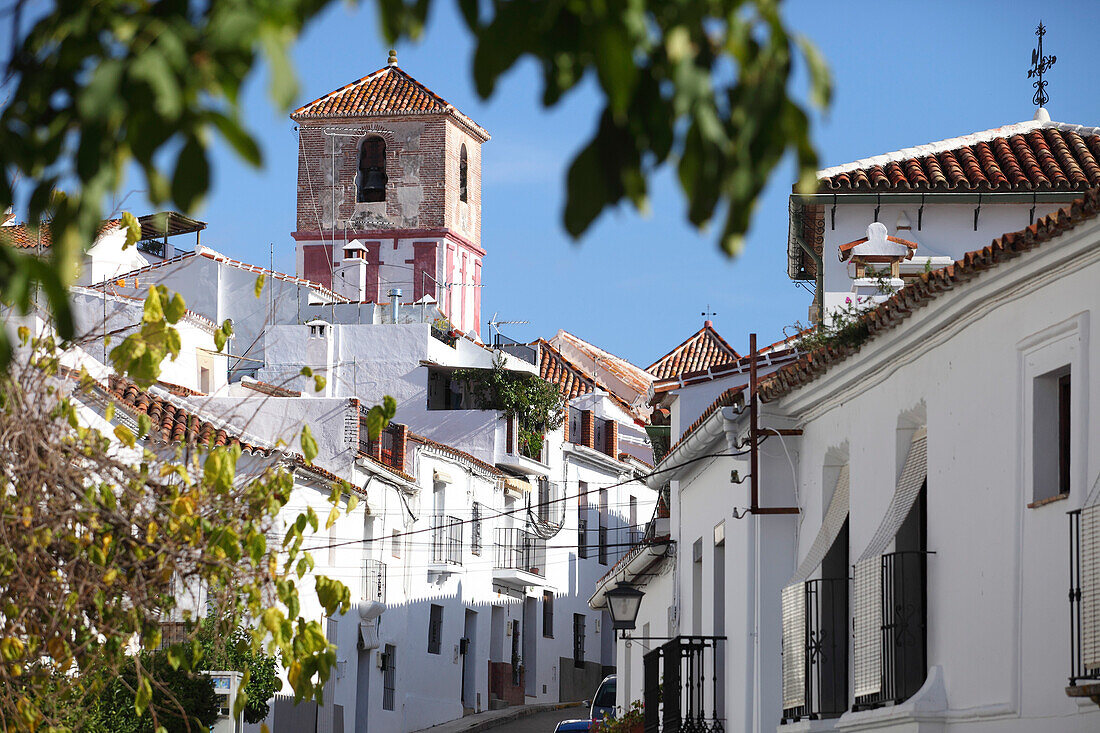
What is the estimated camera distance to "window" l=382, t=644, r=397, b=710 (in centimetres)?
3744

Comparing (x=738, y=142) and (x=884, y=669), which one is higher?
(x=738, y=142)

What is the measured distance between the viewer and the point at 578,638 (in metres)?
51.9

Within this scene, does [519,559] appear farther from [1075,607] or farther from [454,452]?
[1075,607]

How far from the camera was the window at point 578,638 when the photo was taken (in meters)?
51.3

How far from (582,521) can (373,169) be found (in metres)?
15.5

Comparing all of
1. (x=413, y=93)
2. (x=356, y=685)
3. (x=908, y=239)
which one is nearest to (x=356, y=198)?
(x=413, y=93)

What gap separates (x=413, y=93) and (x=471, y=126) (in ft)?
8.64

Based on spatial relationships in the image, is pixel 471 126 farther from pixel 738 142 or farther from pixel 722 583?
pixel 738 142

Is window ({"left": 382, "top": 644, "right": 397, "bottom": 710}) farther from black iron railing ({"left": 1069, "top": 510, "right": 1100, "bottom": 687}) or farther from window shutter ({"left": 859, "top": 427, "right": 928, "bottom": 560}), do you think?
black iron railing ({"left": 1069, "top": 510, "right": 1100, "bottom": 687})

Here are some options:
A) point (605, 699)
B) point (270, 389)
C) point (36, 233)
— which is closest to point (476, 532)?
point (605, 699)

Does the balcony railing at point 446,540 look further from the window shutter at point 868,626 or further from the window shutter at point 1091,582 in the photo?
the window shutter at point 1091,582

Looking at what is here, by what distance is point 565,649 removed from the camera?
50500 millimetres

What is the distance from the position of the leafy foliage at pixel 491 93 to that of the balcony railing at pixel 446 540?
1434 inches

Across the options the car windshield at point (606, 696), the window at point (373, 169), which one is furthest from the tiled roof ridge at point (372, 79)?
the car windshield at point (606, 696)
